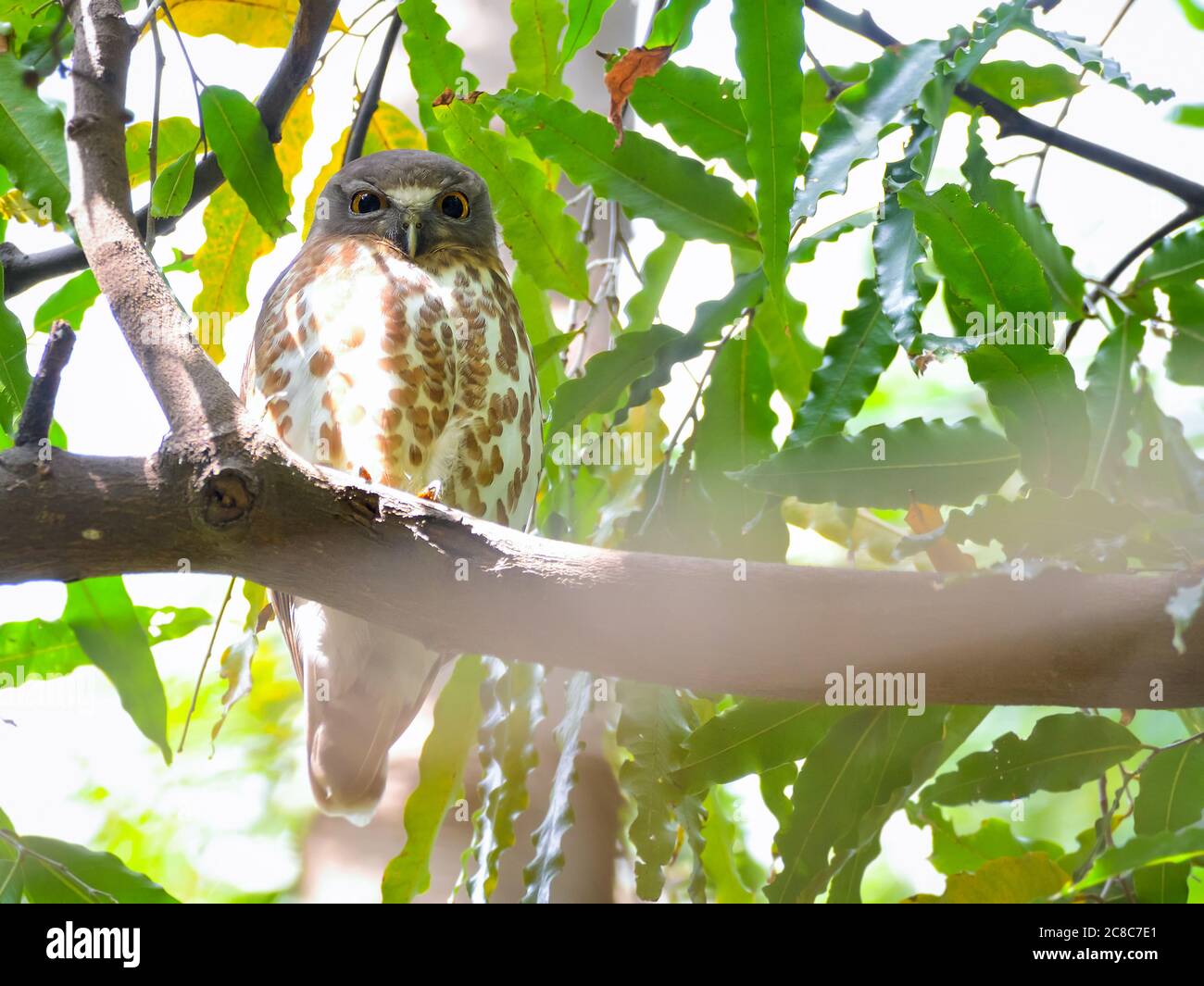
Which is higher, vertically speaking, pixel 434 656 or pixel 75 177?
pixel 75 177

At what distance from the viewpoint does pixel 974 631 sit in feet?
4.12

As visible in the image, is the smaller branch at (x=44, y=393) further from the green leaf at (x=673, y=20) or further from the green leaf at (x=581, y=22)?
the green leaf at (x=673, y=20)

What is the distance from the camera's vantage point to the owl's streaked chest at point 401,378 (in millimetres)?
1882

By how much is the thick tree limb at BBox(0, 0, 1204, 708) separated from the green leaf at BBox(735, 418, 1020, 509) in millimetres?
236

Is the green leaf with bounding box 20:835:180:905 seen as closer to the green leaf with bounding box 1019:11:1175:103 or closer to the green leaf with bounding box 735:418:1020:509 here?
the green leaf with bounding box 735:418:1020:509

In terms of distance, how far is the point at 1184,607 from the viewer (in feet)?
3.69

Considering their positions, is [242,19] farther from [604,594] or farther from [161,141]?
[604,594]

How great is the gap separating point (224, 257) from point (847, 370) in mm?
1188

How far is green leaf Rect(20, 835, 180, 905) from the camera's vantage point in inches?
63.8

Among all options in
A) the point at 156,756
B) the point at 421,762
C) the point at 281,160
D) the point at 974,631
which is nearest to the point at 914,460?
the point at 974,631

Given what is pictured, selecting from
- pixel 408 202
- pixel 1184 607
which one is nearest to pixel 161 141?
pixel 408 202

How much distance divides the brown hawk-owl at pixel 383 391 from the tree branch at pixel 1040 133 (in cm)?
77
